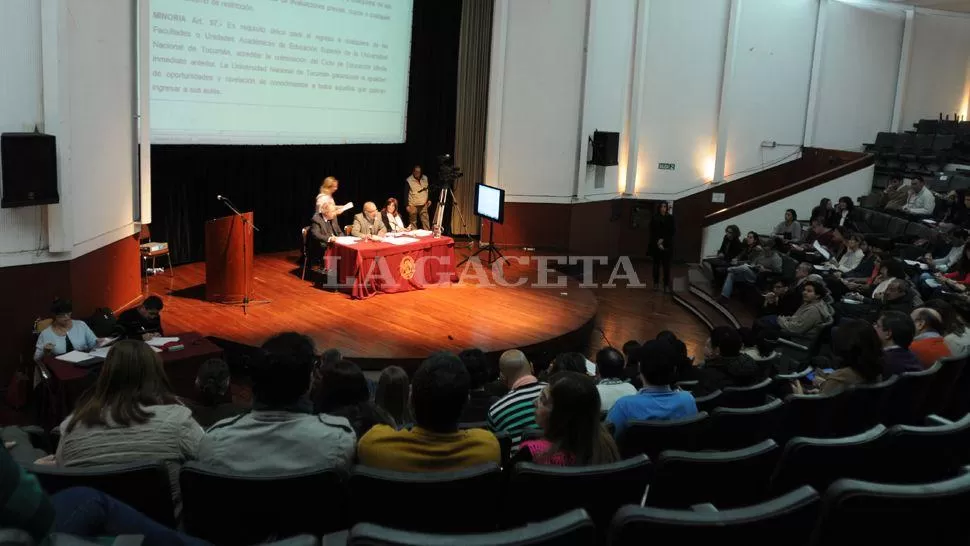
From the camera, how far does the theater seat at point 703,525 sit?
1.71 meters

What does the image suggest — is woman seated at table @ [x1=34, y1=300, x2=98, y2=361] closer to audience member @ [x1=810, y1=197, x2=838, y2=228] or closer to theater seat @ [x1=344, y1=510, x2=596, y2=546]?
theater seat @ [x1=344, y1=510, x2=596, y2=546]

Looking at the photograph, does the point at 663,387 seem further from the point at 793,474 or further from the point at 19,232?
the point at 19,232

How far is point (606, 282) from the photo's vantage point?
36.0 feet

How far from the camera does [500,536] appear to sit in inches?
62.3

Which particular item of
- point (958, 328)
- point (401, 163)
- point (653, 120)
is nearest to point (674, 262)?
point (653, 120)

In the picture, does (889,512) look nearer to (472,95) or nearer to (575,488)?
(575,488)

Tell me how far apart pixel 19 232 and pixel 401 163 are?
6200 mm

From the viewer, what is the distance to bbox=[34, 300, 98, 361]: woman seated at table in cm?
549

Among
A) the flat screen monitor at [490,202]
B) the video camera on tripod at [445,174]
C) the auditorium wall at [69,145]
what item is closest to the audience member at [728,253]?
the flat screen monitor at [490,202]

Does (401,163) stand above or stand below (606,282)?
above

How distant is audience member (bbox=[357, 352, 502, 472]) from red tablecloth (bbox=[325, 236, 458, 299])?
5.82 metres

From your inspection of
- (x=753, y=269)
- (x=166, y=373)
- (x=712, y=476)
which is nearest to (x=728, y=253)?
(x=753, y=269)

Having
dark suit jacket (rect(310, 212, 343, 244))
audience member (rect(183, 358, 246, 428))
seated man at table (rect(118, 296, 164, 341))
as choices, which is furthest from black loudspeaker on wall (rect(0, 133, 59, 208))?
dark suit jacket (rect(310, 212, 343, 244))

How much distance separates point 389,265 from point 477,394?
14.8 ft
